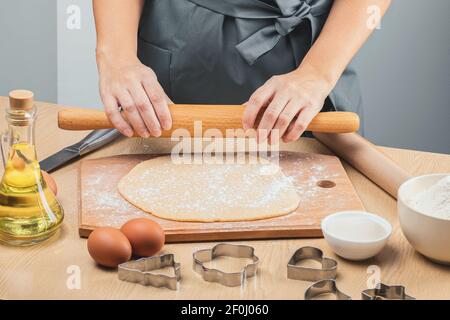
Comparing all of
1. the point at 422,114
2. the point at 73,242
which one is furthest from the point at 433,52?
the point at 73,242

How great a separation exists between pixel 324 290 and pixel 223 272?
15 cm

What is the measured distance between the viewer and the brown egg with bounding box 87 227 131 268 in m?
1.19

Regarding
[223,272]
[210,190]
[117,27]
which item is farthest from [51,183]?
[117,27]

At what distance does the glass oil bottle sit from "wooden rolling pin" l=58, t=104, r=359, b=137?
0.32m

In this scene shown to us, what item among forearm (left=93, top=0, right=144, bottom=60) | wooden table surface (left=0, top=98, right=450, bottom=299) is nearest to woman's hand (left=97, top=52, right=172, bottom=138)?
forearm (left=93, top=0, right=144, bottom=60)

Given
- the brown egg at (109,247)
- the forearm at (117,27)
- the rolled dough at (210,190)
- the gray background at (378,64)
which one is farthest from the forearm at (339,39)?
the gray background at (378,64)

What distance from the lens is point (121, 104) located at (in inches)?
62.1

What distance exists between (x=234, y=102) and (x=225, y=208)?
584 mm

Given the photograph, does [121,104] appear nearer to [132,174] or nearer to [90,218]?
[132,174]

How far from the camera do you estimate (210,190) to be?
4.72 ft

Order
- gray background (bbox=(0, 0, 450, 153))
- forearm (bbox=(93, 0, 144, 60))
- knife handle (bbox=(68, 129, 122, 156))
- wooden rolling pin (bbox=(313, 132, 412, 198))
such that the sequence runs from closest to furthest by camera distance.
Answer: wooden rolling pin (bbox=(313, 132, 412, 198)) < knife handle (bbox=(68, 129, 122, 156)) < forearm (bbox=(93, 0, 144, 60)) < gray background (bbox=(0, 0, 450, 153))

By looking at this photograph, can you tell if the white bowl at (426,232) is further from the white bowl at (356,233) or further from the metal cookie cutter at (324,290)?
the metal cookie cutter at (324,290)

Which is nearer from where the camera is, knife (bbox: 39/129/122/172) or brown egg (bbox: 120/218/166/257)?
brown egg (bbox: 120/218/166/257)

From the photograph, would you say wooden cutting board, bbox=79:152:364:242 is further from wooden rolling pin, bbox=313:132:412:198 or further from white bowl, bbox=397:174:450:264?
white bowl, bbox=397:174:450:264
